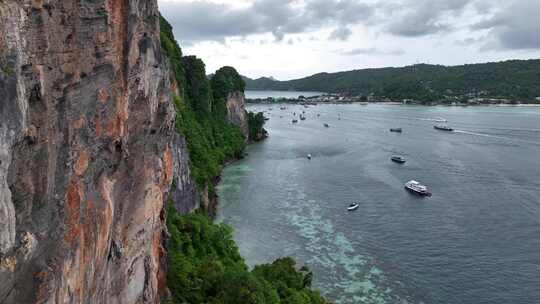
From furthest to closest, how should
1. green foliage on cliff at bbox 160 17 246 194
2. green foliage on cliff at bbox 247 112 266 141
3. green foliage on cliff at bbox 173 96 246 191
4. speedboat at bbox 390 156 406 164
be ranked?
green foliage on cliff at bbox 247 112 266 141, speedboat at bbox 390 156 406 164, green foliage on cliff at bbox 160 17 246 194, green foliage on cliff at bbox 173 96 246 191

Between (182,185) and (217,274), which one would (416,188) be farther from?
(217,274)

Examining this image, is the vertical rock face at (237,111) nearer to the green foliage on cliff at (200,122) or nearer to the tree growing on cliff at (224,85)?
the tree growing on cliff at (224,85)

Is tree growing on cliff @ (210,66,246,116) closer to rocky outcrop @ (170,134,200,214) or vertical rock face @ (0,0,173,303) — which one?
rocky outcrop @ (170,134,200,214)

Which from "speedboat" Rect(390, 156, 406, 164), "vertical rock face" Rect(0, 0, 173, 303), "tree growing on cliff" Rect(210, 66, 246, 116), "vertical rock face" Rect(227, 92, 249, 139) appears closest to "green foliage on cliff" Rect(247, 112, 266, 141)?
"vertical rock face" Rect(227, 92, 249, 139)

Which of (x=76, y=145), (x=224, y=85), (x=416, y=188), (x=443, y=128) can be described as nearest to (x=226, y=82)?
(x=224, y=85)

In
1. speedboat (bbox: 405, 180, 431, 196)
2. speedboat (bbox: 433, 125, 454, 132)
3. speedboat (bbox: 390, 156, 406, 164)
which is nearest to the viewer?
speedboat (bbox: 405, 180, 431, 196)

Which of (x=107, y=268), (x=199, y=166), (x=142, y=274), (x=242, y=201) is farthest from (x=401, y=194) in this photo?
(x=107, y=268)

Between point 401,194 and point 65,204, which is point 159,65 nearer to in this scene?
point 65,204
